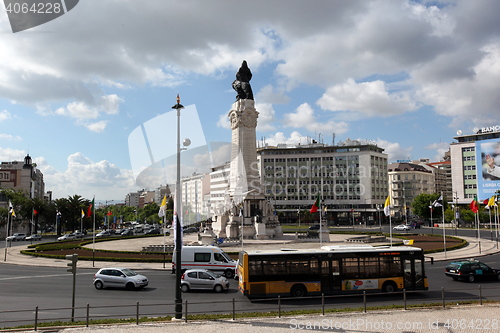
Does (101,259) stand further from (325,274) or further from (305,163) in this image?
(305,163)

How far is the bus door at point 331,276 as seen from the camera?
21250 mm

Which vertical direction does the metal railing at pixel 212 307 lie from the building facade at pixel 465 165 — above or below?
below

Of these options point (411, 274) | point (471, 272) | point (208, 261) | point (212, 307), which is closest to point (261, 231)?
point (208, 261)

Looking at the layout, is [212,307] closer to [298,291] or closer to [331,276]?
[298,291]

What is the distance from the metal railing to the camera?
16500mm

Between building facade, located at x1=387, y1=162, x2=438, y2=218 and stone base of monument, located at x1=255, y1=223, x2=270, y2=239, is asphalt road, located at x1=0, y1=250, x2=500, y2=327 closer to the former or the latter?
stone base of monument, located at x1=255, y1=223, x2=270, y2=239

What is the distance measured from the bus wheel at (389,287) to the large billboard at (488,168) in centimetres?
9363

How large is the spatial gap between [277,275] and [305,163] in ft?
352

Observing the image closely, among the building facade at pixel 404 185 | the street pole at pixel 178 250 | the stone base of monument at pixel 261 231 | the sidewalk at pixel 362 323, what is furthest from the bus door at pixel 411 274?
the building facade at pixel 404 185

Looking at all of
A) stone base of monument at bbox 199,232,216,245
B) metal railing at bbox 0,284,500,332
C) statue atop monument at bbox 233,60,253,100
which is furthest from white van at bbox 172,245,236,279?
statue atop monument at bbox 233,60,253,100

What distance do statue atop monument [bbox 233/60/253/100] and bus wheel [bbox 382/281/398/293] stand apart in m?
47.4

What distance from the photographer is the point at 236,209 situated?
60.3 meters

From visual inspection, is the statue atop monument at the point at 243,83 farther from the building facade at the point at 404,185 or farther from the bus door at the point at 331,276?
the building facade at the point at 404,185

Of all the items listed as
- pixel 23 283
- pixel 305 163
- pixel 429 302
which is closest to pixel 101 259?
pixel 23 283
